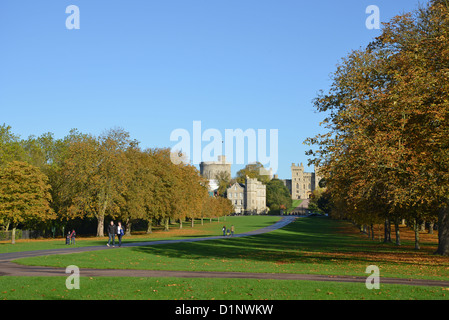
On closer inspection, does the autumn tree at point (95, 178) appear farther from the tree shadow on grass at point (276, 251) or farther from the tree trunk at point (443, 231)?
the tree trunk at point (443, 231)

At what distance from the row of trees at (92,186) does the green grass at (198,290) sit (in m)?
Answer: 40.4

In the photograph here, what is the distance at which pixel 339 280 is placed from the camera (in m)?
20.6

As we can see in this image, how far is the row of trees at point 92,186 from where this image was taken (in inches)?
2238

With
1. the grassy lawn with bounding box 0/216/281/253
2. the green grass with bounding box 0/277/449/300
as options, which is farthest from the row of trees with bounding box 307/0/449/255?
the grassy lawn with bounding box 0/216/281/253

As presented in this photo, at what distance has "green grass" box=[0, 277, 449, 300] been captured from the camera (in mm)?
15852

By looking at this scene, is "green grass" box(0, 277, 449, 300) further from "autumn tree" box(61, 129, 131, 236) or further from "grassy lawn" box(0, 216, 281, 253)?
"autumn tree" box(61, 129, 131, 236)

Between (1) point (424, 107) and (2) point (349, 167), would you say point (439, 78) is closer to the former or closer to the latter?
(1) point (424, 107)

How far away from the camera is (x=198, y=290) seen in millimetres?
17156

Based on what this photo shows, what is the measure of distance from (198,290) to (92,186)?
48.9 meters

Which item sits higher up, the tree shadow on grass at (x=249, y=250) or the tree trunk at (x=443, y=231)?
the tree trunk at (x=443, y=231)

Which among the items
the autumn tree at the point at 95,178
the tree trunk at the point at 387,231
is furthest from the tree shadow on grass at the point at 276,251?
the autumn tree at the point at 95,178

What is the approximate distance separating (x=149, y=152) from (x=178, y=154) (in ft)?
34.0

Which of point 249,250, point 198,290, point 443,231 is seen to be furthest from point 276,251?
point 198,290

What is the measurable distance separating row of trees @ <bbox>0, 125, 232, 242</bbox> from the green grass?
40.4m
